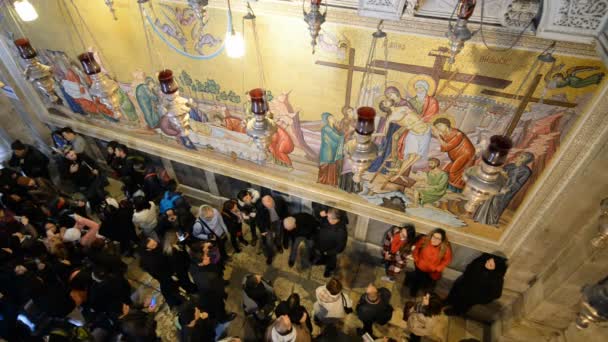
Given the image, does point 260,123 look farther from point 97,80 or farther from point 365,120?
point 97,80

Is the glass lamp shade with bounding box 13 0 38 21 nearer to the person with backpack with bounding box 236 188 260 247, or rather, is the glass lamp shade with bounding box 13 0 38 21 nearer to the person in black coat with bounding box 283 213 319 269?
the person with backpack with bounding box 236 188 260 247

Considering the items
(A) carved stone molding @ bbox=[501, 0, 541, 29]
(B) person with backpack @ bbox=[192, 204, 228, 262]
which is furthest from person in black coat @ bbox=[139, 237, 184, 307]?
(A) carved stone molding @ bbox=[501, 0, 541, 29]

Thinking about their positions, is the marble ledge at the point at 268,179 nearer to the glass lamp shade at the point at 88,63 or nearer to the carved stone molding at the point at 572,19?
the glass lamp shade at the point at 88,63

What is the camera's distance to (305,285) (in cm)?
577

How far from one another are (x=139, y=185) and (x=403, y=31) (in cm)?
497

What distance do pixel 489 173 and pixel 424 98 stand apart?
1.35 m

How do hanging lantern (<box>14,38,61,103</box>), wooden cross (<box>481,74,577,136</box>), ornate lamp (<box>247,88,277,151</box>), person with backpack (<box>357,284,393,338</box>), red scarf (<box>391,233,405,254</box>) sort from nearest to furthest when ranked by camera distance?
ornate lamp (<box>247,88,277,151</box>) < wooden cross (<box>481,74,577,136</box>) < hanging lantern (<box>14,38,61,103</box>) < person with backpack (<box>357,284,393,338</box>) < red scarf (<box>391,233,405,254</box>)

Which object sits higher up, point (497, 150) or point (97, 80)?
point (497, 150)

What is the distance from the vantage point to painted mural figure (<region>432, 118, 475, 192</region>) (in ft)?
12.1

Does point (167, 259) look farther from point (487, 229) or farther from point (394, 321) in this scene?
point (487, 229)

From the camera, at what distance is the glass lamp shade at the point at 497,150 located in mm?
2277

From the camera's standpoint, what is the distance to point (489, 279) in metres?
4.49

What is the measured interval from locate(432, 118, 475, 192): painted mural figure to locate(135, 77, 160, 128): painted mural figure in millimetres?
3936

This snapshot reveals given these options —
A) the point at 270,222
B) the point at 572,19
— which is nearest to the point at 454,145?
the point at 572,19
